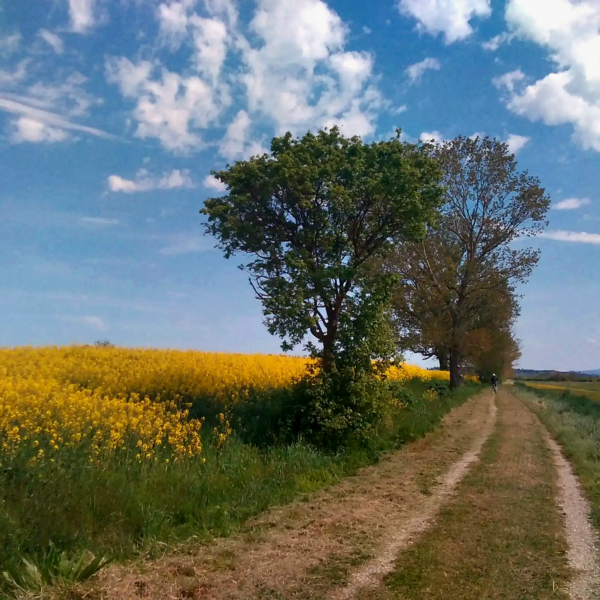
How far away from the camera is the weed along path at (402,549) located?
5.45m

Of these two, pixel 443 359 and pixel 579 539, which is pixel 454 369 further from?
pixel 579 539

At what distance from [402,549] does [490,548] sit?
1049 millimetres

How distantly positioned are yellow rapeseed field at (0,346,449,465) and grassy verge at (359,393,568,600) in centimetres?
429

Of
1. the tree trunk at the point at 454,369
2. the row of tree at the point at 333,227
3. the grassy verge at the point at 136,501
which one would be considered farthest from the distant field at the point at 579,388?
the grassy verge at the point at 136,501

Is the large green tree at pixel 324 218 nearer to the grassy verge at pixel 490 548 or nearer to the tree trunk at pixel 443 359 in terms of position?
the grassy verge at pixel 490 548

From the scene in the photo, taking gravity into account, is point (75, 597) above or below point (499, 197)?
below

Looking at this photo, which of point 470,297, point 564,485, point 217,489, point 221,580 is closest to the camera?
point 221,580

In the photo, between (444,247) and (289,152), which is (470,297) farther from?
(289,152)

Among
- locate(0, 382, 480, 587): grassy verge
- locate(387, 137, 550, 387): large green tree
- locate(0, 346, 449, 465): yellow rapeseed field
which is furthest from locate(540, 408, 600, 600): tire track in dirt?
locate(387, 137, 550, 387): large green tree

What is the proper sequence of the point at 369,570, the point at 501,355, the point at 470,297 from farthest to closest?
the point at 501,355 < the point at 470,297 < the point at 369,570

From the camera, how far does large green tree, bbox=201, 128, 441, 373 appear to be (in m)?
13.5

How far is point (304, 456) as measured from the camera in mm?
11211

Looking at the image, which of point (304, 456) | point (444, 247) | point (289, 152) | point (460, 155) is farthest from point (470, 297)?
point (304, 456)

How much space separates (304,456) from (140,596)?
630cm
